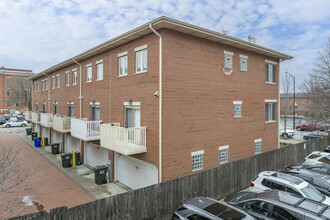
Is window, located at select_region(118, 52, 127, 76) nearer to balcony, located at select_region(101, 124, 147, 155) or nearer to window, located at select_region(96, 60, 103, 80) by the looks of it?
window, located at select_region(96, 60, 103, 80)

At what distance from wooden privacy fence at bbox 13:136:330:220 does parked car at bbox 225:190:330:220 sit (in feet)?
8.40

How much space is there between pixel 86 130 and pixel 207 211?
997cm

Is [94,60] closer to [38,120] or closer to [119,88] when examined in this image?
[119,88]

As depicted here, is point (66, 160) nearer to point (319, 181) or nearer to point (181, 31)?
point (181, 31)

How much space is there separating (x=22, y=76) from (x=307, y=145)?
69634 millimetres

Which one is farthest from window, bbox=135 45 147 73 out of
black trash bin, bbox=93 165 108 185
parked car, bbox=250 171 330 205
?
parked car, bbox=250 171 330 205

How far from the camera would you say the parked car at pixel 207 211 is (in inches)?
243

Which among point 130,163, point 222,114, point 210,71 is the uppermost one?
point 210,71

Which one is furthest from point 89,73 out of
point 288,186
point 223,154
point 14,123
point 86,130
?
point 14,123

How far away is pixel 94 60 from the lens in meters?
16.5

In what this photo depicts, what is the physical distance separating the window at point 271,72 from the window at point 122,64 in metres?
10.9

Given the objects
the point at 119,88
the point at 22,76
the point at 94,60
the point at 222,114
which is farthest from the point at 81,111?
the point at 22,76

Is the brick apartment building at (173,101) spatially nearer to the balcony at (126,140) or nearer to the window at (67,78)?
the balcony at (126,140)

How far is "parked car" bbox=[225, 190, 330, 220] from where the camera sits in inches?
243
